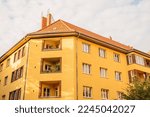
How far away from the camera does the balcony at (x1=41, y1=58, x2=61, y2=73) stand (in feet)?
96.3

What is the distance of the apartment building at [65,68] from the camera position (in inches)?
1122

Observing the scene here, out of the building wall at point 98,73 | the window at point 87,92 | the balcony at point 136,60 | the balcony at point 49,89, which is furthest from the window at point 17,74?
the balcony at point 136,60

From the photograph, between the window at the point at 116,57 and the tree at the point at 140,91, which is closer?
the tree at the point at 140,91

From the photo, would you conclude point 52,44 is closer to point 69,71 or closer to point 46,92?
point 69,71

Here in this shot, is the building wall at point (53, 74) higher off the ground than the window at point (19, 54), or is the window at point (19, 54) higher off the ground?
the window at point (19, 54)

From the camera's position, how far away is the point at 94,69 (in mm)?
31500

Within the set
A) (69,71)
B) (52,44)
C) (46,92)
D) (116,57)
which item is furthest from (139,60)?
(46,92)

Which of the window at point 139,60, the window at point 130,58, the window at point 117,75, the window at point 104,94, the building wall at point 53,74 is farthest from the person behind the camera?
the window at point 139,60

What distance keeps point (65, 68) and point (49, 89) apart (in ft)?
11.3

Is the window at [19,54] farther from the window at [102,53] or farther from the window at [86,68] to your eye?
the window at [102,53]

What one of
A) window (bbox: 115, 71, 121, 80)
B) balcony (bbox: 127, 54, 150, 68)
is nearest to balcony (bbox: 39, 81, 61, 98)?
window (bbox: 115, 71, 121, 80)

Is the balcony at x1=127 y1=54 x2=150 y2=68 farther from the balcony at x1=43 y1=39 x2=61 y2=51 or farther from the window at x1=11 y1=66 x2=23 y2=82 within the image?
the window at x1=11 y1=66 x2=23 y2=82

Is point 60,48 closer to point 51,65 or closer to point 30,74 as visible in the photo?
point 51,65

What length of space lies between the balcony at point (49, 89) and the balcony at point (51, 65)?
1.51 meters
